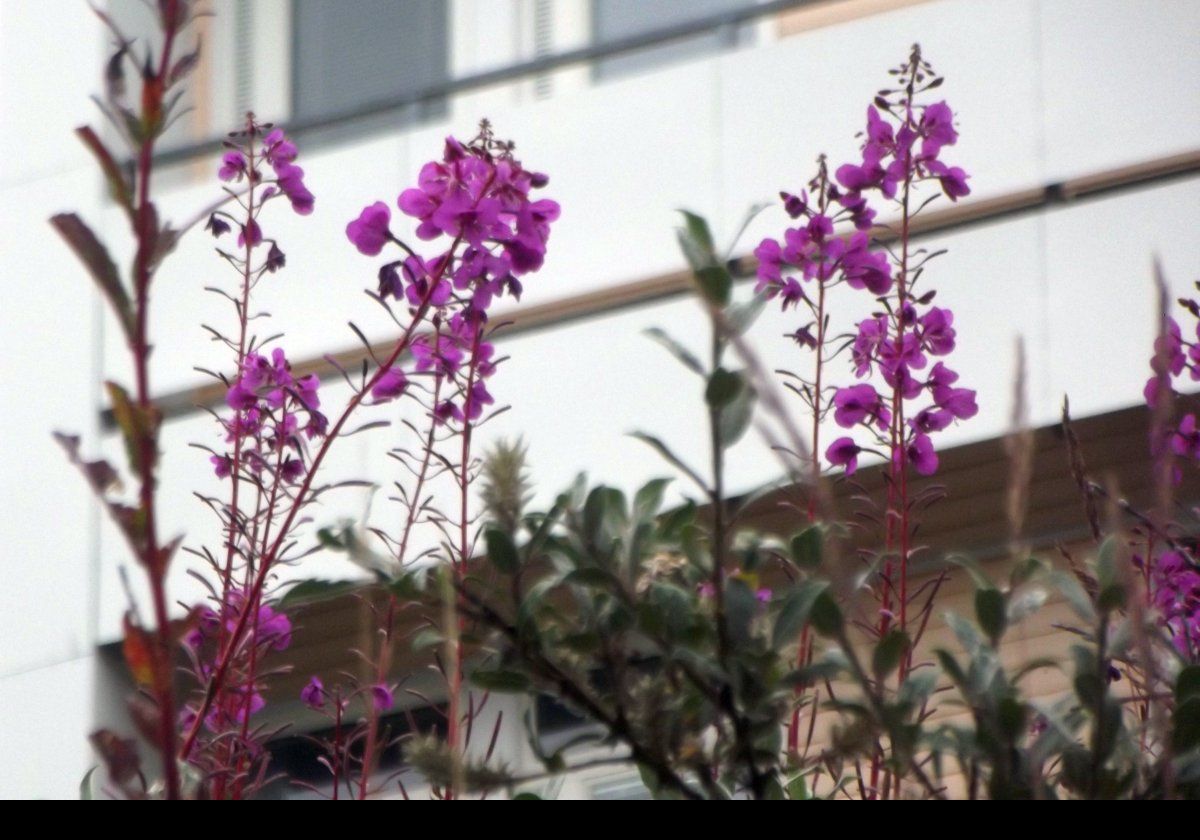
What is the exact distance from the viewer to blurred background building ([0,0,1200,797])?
559 cm

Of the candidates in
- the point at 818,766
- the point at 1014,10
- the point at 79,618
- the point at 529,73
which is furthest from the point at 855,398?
the point at 79,618

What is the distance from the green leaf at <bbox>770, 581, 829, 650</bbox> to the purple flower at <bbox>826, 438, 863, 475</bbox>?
5.00 feet

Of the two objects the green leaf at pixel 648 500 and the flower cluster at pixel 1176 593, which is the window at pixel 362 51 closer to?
the flower cluster at pixel 1176 593

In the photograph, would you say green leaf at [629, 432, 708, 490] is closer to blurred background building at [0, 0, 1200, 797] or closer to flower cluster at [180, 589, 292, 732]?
flower cluster at [180, 589, 292, 732]

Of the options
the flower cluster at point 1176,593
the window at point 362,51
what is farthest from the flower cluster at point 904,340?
the window at point 362,51

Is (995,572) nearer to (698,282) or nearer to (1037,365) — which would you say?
(1037,365)

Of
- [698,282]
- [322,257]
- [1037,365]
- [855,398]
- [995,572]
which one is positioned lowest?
[698,282]

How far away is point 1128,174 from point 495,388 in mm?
2341

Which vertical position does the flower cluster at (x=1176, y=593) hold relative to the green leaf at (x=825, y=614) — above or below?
above

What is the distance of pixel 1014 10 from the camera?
5.83 metres

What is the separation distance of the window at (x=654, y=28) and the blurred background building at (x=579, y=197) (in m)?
0.01

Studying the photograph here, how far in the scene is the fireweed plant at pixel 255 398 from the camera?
2.00 ft

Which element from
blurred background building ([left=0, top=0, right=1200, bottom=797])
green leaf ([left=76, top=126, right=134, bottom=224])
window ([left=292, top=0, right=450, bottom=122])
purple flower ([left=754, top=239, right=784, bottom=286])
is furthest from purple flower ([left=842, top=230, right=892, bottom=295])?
window ([left=292, top=0, right=450, bottom=122])

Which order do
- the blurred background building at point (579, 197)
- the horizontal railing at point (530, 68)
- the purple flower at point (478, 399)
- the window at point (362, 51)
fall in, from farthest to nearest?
1. the window at point (362, 51)
2. the horizontal railing at point (530, 68)
3. the blurred background building at point (579, 197)
4. the purple flower at point (478, 399)
